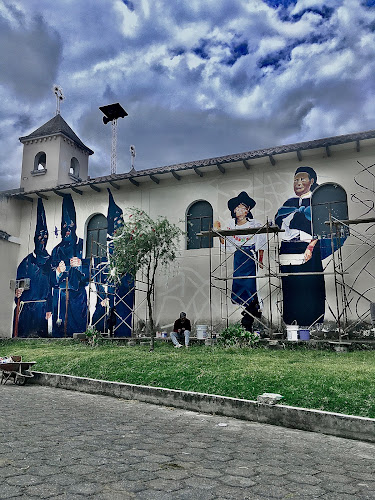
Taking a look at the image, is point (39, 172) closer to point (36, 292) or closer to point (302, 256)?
point (36, 292)

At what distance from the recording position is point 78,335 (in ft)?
52.8

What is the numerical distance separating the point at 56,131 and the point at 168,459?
71.6 ft

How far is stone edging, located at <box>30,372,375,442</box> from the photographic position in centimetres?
511

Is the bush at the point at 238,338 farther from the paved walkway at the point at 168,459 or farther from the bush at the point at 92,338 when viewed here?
the paved walkway at the point at 168,459

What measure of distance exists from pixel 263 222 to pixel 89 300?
750 centimetres

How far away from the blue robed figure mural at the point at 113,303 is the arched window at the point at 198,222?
2786mm

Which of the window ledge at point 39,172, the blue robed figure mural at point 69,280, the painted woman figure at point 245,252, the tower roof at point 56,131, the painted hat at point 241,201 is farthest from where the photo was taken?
the tower roof at point 56,131

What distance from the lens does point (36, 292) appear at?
18453 mm

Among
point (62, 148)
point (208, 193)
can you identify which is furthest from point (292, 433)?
point (62, 148)

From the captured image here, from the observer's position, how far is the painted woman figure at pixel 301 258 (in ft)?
44.7

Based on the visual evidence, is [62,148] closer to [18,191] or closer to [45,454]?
[18,191]

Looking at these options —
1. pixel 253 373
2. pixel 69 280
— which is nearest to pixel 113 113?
pixel 69 280

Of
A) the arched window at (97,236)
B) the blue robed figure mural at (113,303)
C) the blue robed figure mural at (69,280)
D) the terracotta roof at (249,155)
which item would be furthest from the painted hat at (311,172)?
the blue robed figure mural at (69,280)

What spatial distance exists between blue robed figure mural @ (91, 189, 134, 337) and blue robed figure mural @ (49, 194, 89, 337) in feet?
2.28
